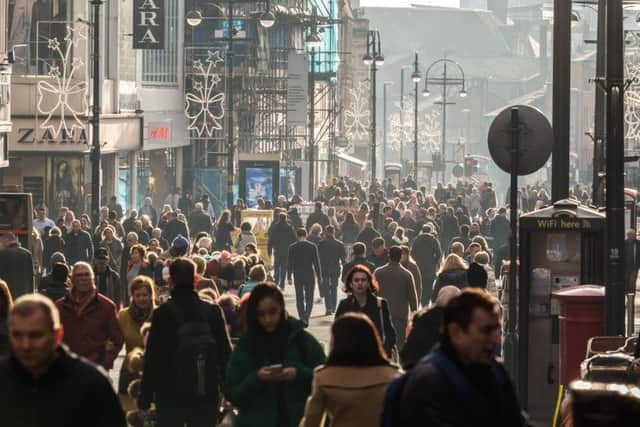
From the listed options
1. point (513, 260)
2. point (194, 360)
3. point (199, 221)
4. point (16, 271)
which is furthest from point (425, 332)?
point (199, 221)

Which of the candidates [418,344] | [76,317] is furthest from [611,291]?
[76,317]

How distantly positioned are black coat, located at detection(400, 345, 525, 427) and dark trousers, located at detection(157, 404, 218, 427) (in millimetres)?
4713

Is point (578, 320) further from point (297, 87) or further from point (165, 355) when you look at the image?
point (297, 87)

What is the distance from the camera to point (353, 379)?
8859 millimetres

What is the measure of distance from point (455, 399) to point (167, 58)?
60097 mm

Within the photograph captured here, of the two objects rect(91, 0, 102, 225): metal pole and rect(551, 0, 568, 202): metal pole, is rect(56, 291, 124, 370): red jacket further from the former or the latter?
rect(91, 0, 102, 225): metal pole

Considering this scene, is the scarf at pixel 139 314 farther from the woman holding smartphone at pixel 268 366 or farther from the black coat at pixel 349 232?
the black coat at pixel 349 232

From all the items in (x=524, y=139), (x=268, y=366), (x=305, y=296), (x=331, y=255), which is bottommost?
(x=305, y=296)

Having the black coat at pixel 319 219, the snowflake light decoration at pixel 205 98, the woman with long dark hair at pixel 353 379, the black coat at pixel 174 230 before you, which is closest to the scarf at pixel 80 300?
the woman with long dark hair at pixel 353 379

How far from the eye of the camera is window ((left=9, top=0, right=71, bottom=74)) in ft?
151

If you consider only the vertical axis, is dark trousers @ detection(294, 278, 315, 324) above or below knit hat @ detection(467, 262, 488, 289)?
below

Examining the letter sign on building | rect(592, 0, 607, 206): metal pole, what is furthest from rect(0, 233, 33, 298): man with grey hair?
the letter sign on building

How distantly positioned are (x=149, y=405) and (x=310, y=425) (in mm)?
2818

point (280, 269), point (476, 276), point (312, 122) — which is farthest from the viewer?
point (312, 122)
